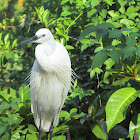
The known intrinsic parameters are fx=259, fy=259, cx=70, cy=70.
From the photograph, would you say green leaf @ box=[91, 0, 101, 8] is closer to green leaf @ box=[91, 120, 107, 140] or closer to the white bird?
the white bird

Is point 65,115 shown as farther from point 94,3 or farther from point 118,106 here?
point 94,3

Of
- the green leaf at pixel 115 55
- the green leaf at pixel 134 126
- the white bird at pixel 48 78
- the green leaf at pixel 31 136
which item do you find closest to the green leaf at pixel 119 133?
the green leaf at pixel 134 126

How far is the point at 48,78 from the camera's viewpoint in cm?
171

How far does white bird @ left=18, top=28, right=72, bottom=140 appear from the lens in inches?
57.5

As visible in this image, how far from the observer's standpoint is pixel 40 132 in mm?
1956

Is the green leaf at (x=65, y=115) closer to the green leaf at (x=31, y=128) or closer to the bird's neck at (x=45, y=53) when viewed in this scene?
the green leaf at (x=31, y=128)

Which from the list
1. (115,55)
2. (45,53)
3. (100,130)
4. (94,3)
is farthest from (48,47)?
(100,130)

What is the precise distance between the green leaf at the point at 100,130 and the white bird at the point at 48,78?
12.5 inches

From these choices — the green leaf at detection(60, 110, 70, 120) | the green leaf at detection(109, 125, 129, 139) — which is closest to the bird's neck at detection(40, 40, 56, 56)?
the green leaf at detection(60, 110, 70, 120)

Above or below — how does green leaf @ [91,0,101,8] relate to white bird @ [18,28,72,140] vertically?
above

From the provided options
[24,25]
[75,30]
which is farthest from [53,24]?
[24,25]

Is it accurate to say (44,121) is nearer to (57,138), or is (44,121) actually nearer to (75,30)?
(57,138)

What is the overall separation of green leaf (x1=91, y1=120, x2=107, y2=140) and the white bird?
1.04 ft

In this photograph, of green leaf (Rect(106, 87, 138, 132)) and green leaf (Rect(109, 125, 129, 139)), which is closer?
green leaf (Rect(106, 87, 138, 132))
